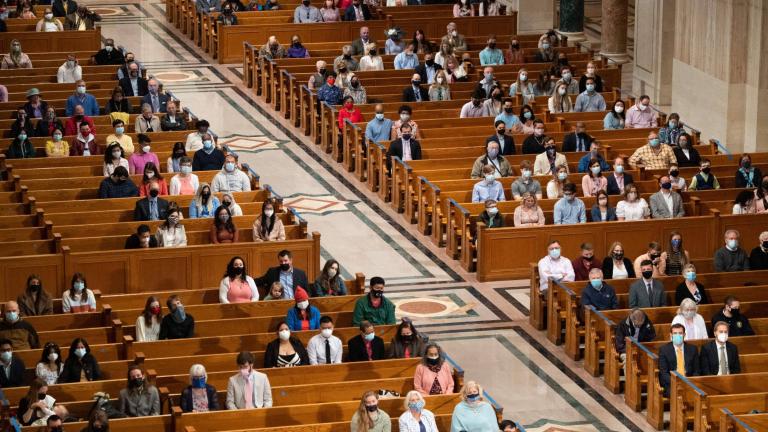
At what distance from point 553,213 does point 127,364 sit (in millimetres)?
6497

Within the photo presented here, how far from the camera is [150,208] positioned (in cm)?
1845

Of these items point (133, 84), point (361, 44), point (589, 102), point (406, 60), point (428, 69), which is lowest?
point (589, 102)

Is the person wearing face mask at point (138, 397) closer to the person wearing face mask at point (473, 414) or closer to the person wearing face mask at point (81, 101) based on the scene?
the person wearing face mask at point (473, 414)

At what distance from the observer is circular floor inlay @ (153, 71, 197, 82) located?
27781mm

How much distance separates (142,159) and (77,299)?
4.57 meters

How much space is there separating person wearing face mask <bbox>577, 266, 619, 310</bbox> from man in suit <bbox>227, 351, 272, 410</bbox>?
403 centimetres

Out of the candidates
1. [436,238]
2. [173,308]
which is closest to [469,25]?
[436,238]

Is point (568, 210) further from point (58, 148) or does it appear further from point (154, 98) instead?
point (154, 98)

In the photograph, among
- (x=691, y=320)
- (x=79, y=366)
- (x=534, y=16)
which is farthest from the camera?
(x=534, y=16)

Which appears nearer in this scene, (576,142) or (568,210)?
(568,210)

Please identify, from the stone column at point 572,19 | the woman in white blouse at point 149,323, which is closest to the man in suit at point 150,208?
the woman in white blouse at point 149,323

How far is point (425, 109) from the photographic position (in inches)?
933

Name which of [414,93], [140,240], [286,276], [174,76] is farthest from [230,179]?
[174,76]

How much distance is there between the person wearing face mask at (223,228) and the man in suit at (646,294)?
14.3 ft
